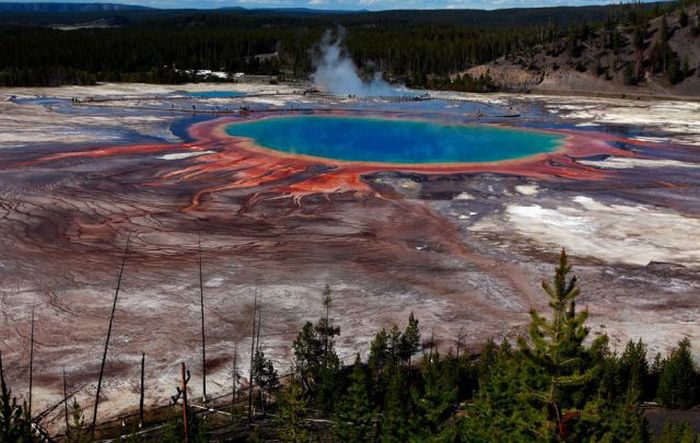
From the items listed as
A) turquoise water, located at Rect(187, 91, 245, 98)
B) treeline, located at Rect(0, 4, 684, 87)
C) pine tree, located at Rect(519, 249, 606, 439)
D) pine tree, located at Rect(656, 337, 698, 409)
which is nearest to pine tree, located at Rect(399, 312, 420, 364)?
pine tree, located at Rect(656, 337, 698, 409)

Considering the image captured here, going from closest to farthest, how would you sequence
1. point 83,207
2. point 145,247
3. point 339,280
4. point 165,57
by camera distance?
point 339,280 < point 145,247 < point 83,207 < point 165,57

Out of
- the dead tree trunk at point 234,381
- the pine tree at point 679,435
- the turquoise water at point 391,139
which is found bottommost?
the dead tree trunk at point 234,381

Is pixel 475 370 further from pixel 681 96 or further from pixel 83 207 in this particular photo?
pixel 681 96

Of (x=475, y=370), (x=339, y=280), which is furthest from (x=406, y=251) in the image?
(x=475, y=370)

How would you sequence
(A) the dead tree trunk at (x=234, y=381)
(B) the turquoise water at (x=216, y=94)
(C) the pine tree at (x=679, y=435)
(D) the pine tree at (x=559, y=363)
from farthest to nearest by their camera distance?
(B) the turquoise water at (x=216, y=94) → (A) the dead tree trunk at (x=234, y=381) → (C) the pine tree at (x=679, y=435) → (D) the pine tree at (x=559, y=363)

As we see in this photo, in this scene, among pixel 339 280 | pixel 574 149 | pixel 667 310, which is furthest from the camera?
pixel 574 149

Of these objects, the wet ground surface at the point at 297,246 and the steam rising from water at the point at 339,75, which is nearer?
the wet ground surface at the point at 297,246

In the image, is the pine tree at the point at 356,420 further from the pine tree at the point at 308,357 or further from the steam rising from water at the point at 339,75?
the steam rising from water at the point at 339,75

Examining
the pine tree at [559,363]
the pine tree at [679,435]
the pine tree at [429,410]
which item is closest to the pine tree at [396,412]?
the pine tree at [429,410]
